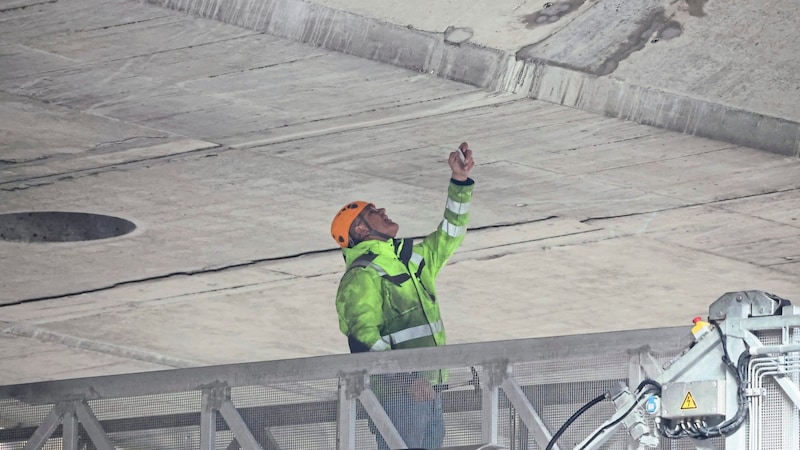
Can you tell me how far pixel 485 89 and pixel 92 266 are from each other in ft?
22.4

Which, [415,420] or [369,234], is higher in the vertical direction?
[369,234]

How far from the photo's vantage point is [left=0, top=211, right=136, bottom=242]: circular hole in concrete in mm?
15164

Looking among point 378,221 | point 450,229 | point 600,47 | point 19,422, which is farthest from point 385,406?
point 600,47

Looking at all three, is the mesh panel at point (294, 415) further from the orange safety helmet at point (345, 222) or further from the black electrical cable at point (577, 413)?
the orange safety helmet at point (345, 222)

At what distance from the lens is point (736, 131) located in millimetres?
12242

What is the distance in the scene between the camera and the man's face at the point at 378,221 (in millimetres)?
11859

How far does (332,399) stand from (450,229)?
2393 mm

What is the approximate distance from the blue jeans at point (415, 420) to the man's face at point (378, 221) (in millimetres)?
2614

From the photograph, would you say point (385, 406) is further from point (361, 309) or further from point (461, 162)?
point (461, 162)

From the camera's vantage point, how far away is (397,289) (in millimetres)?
11281

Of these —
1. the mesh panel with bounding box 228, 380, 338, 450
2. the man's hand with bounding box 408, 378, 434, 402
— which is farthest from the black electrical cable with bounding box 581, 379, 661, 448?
the mesh panel with bounding box 228, 380, 338, 450

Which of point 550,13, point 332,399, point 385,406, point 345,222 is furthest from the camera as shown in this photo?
point 345,222

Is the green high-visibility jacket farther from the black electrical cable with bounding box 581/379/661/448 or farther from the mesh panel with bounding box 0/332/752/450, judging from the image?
the black electrical cable with bounding box 581/379/661/448

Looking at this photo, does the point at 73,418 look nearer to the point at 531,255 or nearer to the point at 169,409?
the point at 169,409
